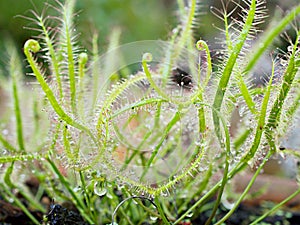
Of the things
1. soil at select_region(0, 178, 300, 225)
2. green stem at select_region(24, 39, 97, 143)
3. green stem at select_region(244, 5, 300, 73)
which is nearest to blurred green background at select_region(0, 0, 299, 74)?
soil at select_region(0, 178, 300, 225)

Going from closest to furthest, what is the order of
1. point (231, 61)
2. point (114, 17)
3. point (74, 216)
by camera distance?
point (231, 61) → point (74, 216) → point (114, 17)

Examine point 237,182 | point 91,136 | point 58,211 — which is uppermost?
point 91,136

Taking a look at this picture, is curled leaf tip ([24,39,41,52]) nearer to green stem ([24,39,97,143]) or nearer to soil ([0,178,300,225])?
green stem ([24,39,97,143])

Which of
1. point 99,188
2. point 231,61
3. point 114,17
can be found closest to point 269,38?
point 231,61

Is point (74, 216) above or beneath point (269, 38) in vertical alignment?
beneath

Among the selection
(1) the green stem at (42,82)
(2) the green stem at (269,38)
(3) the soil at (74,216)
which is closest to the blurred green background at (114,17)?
(3) the soil at (74,216)

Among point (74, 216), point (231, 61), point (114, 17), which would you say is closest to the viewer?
point (231, 61)

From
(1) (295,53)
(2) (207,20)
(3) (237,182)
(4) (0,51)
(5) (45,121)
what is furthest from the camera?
(2) (207,20)

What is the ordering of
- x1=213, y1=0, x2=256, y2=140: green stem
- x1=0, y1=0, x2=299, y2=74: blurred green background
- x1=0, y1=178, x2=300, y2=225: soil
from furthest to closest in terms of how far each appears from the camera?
x1=0, y1=0, x2=299, y2=74: blurred green background
x1=0, y1=178, x2=300, y2=225: soil
x1=213, y1=0, x2=256, y2=140: green stem

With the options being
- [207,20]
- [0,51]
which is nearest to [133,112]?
[0,51]

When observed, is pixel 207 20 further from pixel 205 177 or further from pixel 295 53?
pixel 295 53

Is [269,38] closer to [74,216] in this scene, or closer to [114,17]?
[74,216]
